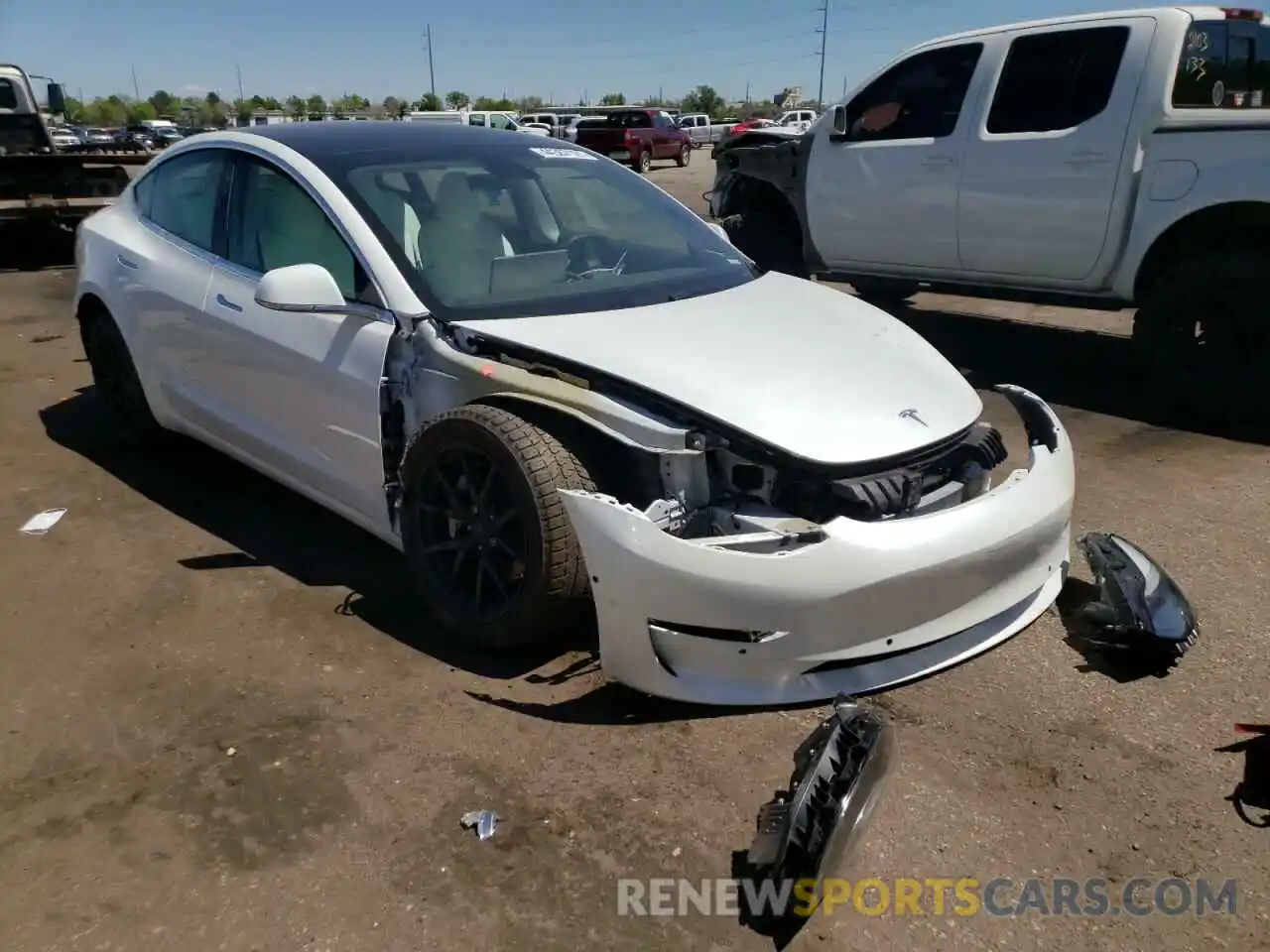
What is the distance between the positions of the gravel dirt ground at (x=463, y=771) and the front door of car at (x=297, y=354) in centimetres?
46

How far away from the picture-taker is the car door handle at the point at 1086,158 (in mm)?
5945

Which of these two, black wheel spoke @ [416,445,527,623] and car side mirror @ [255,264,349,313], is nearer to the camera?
black wheel spoke @ [416,445,527,623]

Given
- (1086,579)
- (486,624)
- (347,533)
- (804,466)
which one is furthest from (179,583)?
(1086,579)

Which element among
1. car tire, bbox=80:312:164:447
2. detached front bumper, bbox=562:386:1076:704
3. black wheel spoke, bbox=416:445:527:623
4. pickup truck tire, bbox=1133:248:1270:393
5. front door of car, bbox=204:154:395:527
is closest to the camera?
detached front bumper, bbox=562:386:1076:704

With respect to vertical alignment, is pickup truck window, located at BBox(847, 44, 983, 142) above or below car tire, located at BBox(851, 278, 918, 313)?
above

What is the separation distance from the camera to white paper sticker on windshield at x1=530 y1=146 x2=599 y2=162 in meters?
4.46

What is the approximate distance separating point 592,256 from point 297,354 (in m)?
1.17

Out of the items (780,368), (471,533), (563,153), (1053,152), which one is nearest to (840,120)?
(1053,152)

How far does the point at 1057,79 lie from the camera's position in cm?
625

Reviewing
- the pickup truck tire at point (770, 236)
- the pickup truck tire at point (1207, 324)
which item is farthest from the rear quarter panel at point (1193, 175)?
the pickup truck tire at point (770, 236)

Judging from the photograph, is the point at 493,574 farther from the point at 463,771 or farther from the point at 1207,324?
the point at 1207,324

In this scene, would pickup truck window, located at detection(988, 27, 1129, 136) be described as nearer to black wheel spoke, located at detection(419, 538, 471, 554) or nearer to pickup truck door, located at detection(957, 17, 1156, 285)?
pickup truck door, located at detection(957, 17, 1156, 285)

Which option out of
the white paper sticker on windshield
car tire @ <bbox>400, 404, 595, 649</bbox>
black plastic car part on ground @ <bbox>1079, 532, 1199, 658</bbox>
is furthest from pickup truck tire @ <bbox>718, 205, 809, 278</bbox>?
car tire @ <bbox>400, 404, 595, 649</bbox>

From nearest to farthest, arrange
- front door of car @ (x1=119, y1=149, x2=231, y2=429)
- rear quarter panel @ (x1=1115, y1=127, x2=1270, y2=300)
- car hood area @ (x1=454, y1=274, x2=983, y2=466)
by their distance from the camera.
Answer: car hood area @ (x1=454, y1=274, x2=983, y2=466)
front door of car @ (x1=119, y1=149, x2=231, y2=429)
rear quarter panel @ (x1=1115, y1=127, x2=1270, y2=300)
